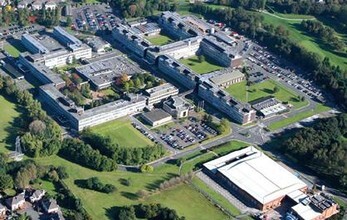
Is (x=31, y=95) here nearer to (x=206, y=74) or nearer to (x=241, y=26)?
(x=206, y=74)

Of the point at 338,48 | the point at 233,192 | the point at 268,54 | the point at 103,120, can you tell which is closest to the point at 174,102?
the point at 103,120

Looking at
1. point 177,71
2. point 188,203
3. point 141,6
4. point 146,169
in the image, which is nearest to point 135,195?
point 146,169

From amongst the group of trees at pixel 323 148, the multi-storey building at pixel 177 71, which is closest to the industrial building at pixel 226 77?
the multi-storey building at pixel 177 71

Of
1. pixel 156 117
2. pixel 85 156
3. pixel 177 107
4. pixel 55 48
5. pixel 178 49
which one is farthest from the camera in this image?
pixel 178 49

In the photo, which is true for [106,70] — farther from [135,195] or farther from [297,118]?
[135,195]

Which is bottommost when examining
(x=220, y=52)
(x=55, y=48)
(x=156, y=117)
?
(x=156, y=117)

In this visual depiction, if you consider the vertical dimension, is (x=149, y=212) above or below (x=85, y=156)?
below
